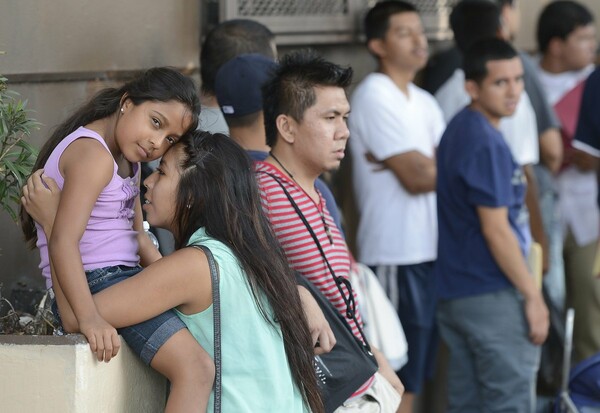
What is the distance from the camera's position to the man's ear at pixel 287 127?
3375mm

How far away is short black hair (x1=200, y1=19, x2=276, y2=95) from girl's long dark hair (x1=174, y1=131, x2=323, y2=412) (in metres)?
1.41

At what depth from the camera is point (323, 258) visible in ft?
10.5

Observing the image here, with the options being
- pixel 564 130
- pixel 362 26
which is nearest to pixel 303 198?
pixel 362 26

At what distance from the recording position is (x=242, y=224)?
2.74m

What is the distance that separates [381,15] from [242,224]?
10.3 feet

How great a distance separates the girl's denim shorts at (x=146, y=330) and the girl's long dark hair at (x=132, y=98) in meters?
0.31

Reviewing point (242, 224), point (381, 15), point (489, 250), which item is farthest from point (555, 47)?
point (242, 224)

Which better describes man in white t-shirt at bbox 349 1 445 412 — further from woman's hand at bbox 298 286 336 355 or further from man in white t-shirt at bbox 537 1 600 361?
woman's hand at bbox 298 286 336 355

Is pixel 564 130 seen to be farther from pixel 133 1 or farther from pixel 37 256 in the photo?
pixel 37 256

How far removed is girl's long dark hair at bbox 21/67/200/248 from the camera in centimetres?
276

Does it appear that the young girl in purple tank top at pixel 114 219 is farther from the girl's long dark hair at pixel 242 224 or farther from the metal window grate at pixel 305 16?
the metal window grate at pixel 305 16

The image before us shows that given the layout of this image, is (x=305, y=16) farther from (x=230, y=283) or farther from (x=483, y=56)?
(x=230, y=283)

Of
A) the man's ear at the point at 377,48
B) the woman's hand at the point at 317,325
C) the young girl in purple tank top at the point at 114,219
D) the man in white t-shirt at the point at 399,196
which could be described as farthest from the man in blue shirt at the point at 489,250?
the young girl in purple tank top at the point at 114,219

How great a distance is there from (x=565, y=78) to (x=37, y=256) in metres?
4.18
